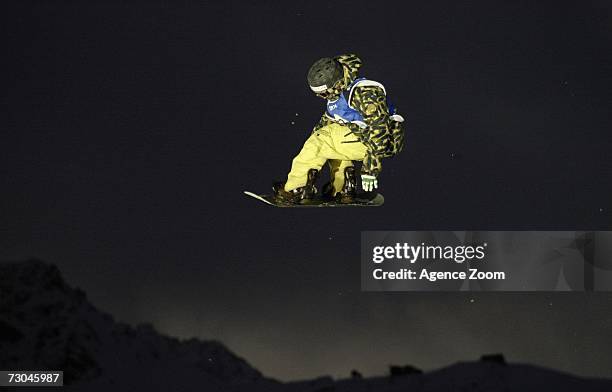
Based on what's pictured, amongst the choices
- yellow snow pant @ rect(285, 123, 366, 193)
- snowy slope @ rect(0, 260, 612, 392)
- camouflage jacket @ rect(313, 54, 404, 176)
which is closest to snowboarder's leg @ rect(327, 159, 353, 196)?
yellow snow pant @ rect(285, 123, 366, 193)

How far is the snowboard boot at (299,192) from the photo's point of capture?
8.45 meters

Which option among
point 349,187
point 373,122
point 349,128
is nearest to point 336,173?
point 349,187

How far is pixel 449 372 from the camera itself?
1054cm

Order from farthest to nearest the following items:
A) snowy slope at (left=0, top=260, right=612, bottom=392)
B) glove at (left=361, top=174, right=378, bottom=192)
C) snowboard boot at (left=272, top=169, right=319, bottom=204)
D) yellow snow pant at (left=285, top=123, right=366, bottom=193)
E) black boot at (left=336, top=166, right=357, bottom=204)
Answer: snowy slope at (left=0, top=260, right=612, bottom=392)
snowboard boot at (left=272, top=169, right=319, bottom=204)
black boot at (left=336, top=166, right=357, bottom=204)
yellow snow pant at (left=285, top=123, right=366, bottom=193)
glove at (left=361, top=174, right=378, bottom=192)

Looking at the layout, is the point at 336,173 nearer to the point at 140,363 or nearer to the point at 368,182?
the point at 368,182

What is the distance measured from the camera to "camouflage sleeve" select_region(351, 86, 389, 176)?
791cm

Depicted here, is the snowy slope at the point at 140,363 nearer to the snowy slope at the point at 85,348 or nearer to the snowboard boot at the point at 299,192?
the snowy slope at the point at 85,348

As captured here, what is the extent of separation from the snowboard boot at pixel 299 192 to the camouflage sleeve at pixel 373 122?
0.63 m

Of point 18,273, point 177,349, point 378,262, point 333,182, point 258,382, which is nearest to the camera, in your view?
point 333,182

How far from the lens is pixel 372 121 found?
7.94 metres

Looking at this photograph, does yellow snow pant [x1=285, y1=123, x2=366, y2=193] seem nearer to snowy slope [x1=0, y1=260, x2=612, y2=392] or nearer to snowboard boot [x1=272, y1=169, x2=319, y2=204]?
snowboard boot [x1=272, y1=169, x2=319, y2=204]

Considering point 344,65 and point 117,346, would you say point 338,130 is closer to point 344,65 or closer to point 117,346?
point 344,65

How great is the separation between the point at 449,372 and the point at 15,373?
14.1ft

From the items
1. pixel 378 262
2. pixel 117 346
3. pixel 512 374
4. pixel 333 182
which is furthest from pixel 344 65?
pixel 117 346
